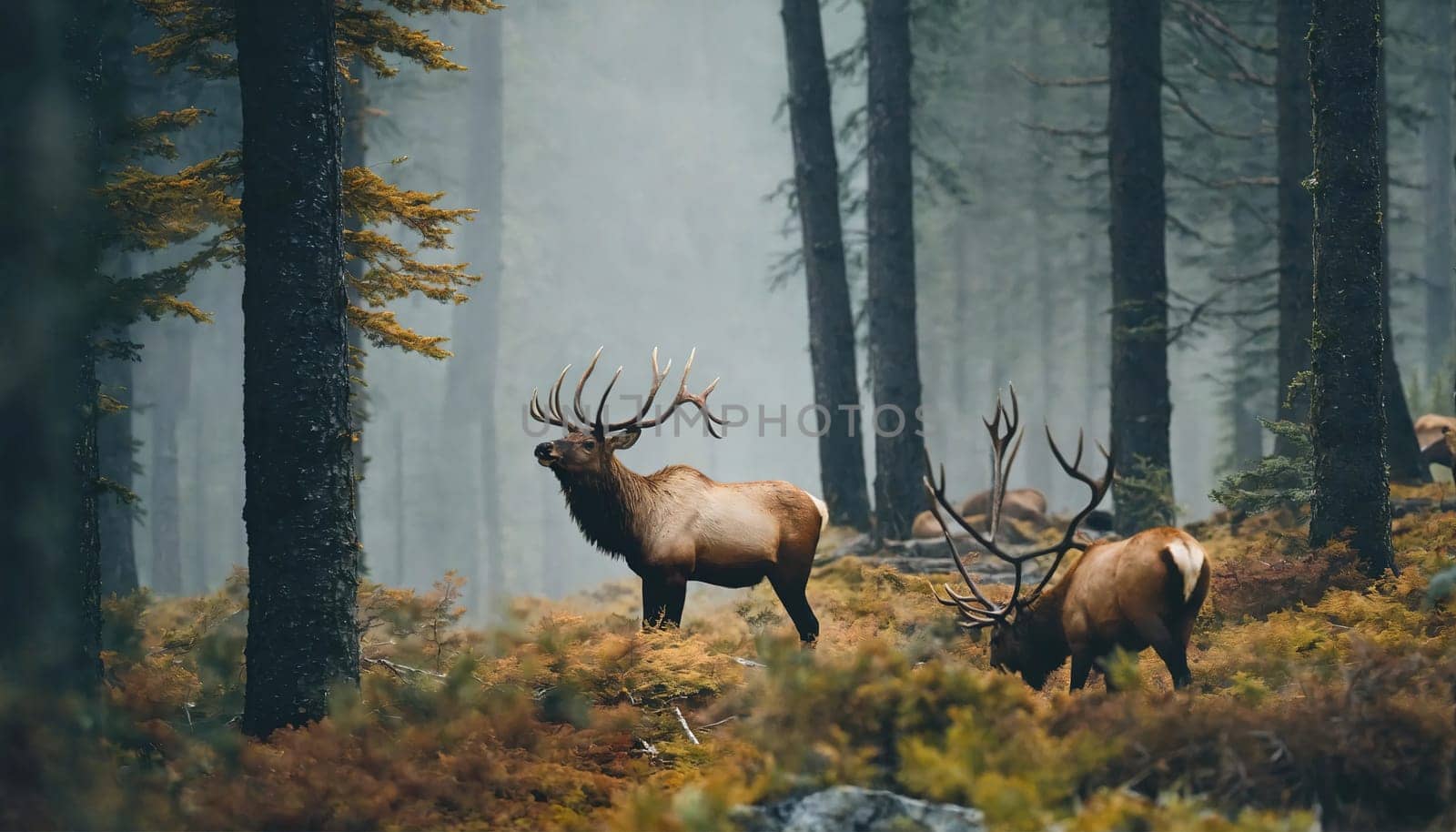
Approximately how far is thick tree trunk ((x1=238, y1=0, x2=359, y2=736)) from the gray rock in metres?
3.08

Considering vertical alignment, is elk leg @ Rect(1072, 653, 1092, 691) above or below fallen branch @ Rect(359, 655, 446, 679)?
above

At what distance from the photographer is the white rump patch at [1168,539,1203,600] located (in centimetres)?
579

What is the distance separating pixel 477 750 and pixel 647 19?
265ft

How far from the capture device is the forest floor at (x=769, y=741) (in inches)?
178

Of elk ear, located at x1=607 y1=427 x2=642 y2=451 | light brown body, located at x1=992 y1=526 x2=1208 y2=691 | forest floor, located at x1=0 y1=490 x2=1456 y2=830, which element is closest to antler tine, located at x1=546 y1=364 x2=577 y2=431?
elk ear, located at x1=607 y1=427 x2=642 y2=451

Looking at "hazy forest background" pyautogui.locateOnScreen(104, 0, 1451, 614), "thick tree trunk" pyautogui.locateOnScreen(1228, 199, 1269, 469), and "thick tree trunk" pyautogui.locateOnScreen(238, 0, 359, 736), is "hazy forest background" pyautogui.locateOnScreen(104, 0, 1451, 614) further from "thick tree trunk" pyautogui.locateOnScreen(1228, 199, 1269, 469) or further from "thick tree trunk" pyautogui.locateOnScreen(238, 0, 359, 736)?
"thick tree trunk" pyautogui.locateOnScreen(238, 0, 359, 736)

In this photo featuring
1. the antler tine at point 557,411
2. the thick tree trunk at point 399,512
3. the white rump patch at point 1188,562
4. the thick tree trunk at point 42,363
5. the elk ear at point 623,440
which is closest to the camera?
the white rump patch at point 1188,562

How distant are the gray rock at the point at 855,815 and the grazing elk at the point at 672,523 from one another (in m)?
3.43

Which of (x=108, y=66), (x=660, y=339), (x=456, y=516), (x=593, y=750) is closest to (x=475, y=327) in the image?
(x=456, y=516)

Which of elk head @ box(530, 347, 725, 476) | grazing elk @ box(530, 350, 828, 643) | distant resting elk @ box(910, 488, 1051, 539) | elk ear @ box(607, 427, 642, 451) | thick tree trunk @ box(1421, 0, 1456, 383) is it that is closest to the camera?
elk head @ box(530, 347, 725, 476)

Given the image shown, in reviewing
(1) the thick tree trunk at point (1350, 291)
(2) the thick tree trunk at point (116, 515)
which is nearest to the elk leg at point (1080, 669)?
(1) the thick tree trunk at point (1350, 291)

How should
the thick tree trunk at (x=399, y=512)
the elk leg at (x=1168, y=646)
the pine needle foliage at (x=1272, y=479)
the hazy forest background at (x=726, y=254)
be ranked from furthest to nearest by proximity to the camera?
1. the thick tree trunk at (x=399, y=512)
2. the hazy forest background at (x=726, y=254)
3. the pine needle foliage at (x=1272, y=479)
4. the elk leg at (x=1168, y=646)

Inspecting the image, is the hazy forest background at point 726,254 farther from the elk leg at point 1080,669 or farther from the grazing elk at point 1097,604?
the elk leg at point 1080,669

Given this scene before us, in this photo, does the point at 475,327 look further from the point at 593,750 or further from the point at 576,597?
the point at 593,750
